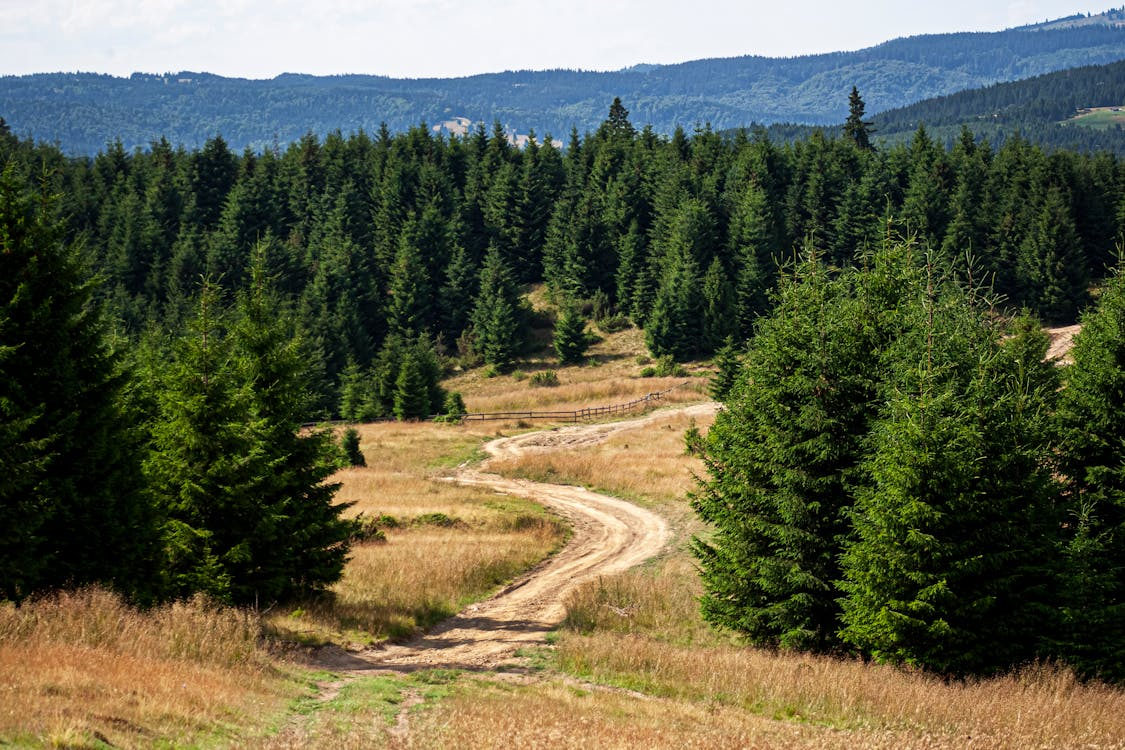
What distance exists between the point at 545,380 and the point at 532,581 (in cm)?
5044

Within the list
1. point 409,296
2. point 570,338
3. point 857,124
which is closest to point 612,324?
point 570,338

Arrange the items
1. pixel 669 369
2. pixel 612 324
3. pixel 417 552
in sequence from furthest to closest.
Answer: pixel 612 324 → pixel 669 369 → pixel 417 552

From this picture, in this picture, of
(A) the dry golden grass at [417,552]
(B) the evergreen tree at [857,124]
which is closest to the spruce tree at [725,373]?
(A) the dry golden grass at [417,552]

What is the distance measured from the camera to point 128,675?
1234cm

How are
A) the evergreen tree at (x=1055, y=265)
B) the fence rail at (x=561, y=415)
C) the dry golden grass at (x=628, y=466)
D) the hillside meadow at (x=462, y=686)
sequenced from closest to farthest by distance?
the hillside meadow at (x=462, y=686) → the dry golden grass at (x=628, y=466) → the fence rail at (x=561, y=415) → the evergreen tree at (x=1055, y=265)

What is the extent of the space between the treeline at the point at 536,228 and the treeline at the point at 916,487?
48.4 m

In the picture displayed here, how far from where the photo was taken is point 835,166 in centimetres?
8994

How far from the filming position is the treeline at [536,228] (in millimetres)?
80125

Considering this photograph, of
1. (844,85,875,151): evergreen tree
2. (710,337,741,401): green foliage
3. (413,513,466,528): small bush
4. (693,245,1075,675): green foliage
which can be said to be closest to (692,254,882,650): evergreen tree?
(693,245,1075,675): green foliage

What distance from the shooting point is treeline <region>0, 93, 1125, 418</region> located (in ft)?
263

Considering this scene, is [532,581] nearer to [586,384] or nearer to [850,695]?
[850,695]

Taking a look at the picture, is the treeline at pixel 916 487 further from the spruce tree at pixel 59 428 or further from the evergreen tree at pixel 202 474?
the spruce tree at pixel 59 428

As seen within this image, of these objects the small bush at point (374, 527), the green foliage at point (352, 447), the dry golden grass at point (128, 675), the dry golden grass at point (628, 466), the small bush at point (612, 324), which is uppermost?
the dry golden grass at point (128, 675)

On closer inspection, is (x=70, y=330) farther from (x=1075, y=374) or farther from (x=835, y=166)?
(x=835, y=166)
